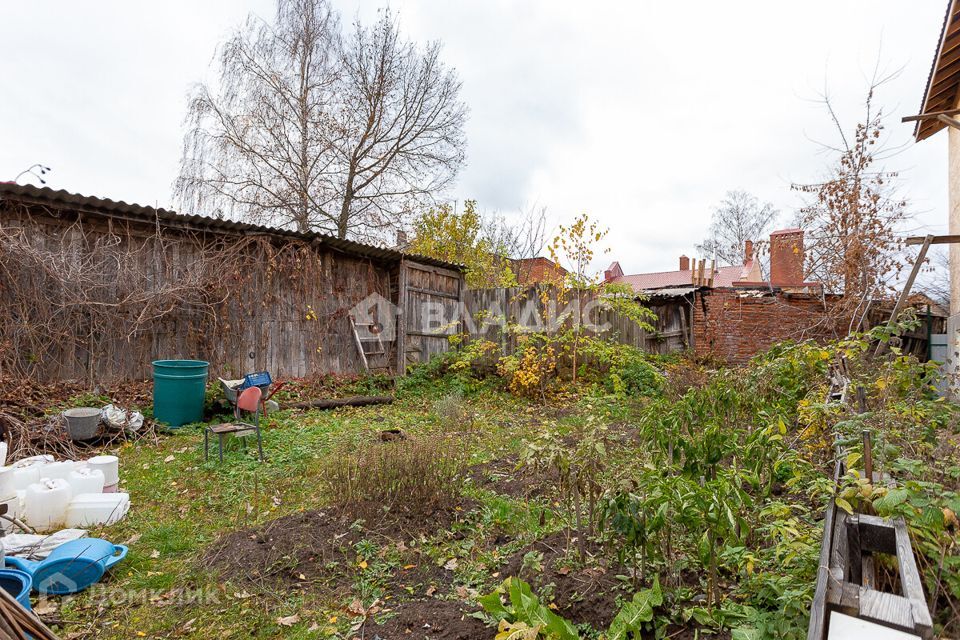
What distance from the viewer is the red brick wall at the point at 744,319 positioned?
12141mm

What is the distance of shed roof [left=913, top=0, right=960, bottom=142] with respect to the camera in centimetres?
545

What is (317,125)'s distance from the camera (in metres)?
15.3

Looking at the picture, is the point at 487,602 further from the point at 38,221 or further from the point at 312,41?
the point at 312,41

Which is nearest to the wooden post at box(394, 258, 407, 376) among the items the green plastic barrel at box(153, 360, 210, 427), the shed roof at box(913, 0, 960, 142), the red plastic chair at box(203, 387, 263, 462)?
the green plastic barrel at box(153, 360, 210, 427)

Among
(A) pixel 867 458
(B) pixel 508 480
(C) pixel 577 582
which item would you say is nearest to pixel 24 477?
(B) pixel 508 480

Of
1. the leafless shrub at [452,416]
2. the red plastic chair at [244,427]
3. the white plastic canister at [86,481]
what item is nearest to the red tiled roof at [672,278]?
the leafless shrub at [452,416]

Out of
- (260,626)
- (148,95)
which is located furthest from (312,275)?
(260,626)

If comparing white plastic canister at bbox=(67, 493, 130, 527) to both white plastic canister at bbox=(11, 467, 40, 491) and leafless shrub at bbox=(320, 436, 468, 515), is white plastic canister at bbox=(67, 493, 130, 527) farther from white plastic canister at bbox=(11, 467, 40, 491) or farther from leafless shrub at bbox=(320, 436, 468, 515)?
leafless shrub at bbox=(320, 436, 468, 515)

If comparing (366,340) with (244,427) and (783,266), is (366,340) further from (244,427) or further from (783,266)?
(783,266)

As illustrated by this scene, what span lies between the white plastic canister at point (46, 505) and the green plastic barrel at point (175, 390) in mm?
2776

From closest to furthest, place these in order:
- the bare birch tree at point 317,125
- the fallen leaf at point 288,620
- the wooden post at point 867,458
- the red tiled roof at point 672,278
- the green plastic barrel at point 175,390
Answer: the wooden post at point 867,458
the fallen leaf at point 288,620
the green plastic barrel at point 175,390
the bare birch tree at point 317,125
the red tiled roof at point 672,278

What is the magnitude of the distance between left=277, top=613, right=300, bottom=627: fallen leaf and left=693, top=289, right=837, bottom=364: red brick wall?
480 inches

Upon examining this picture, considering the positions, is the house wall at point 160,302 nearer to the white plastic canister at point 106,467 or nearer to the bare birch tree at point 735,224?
the white plastic canister at point 106,467

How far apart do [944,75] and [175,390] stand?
1123 cm
